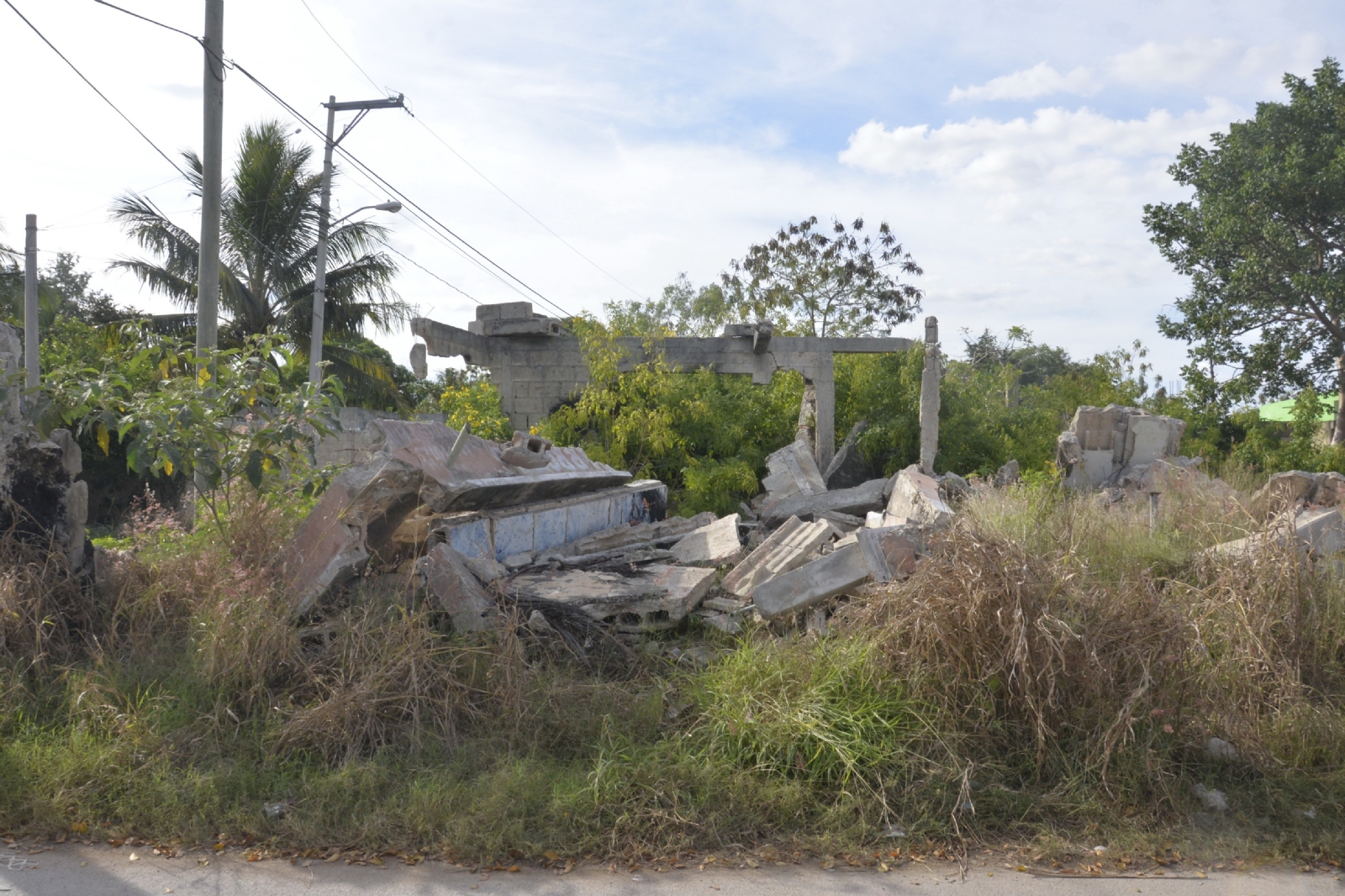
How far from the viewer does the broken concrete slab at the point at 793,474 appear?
1140 centimetres

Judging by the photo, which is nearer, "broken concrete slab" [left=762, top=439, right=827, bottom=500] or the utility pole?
"broken concrete slab" [left=762, top=439, right=827, bottom=500]

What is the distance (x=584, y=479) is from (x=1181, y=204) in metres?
17.3

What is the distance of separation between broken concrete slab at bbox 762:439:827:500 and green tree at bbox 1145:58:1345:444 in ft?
38.5

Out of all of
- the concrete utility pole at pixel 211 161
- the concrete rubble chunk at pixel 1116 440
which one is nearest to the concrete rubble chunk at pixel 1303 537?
the concrete rubble chunk at pixel 1116 440

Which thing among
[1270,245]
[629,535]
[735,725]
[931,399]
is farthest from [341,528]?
[1270,245]

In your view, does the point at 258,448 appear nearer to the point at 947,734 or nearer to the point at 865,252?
the point at 947,734

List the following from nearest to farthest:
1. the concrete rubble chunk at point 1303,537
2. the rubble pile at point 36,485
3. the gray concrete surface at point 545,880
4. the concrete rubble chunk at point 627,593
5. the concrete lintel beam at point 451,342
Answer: the gray concrete surface at point 545,880, the concrete rubble chunk at point 1303,537, the rubble pile at point 36,485, the concrete rubble chunk at point 627,593, the concrete lintel beam at point 451,342

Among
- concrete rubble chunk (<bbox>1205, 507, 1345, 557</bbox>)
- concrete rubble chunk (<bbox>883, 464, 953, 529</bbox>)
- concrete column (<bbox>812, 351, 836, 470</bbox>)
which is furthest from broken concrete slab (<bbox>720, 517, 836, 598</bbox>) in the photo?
concrete column (<bbox>812, 351, 836, 470</bbox>)

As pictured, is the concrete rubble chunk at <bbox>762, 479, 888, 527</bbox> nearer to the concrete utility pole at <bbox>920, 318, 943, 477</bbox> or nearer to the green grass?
the concrete utility pole at <bbox>920, 318, 943, 477</bbox>

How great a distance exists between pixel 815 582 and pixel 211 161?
291 inches

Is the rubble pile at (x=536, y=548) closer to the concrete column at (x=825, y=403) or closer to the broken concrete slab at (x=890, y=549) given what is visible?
the broken concrete slab at (x=890, y=549)

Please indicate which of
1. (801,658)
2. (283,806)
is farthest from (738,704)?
(283,806)

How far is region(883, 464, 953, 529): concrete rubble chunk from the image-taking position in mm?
7410

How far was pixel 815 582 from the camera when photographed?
5.47 metres
